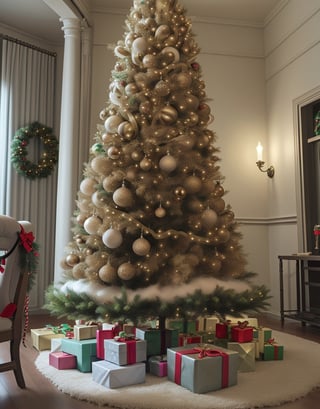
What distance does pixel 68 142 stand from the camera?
447 cm

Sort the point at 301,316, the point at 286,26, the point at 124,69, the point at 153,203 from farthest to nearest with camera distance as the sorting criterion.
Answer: the point at 286,26, the point at 301,316, the point at 124,69, the point at 153,203

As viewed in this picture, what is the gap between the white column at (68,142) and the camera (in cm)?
440

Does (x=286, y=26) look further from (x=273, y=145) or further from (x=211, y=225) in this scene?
(x=211, y=225)

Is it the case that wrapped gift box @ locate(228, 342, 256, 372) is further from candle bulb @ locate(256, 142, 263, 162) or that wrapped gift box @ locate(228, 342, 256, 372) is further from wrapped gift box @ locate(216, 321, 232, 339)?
candle bulb @ locate(256, 142, 263, 162)

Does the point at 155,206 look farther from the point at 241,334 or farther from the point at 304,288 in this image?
the point at 304,288

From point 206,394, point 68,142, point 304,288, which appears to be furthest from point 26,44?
point 206,394

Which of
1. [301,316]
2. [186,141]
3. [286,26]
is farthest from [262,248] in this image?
[186,141]

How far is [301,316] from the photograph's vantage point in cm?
394

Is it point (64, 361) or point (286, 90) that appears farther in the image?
point (286, 90)

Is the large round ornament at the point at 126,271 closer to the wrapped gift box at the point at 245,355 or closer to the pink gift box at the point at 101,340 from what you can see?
the pink gift box at the point at 101,340

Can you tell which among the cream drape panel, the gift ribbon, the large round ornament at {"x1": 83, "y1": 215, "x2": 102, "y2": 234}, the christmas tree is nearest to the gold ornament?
the christmas tree

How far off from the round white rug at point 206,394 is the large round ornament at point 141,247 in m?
0.66

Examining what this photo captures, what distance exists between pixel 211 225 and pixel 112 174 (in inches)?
24.8

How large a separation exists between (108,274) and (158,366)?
56 cm
